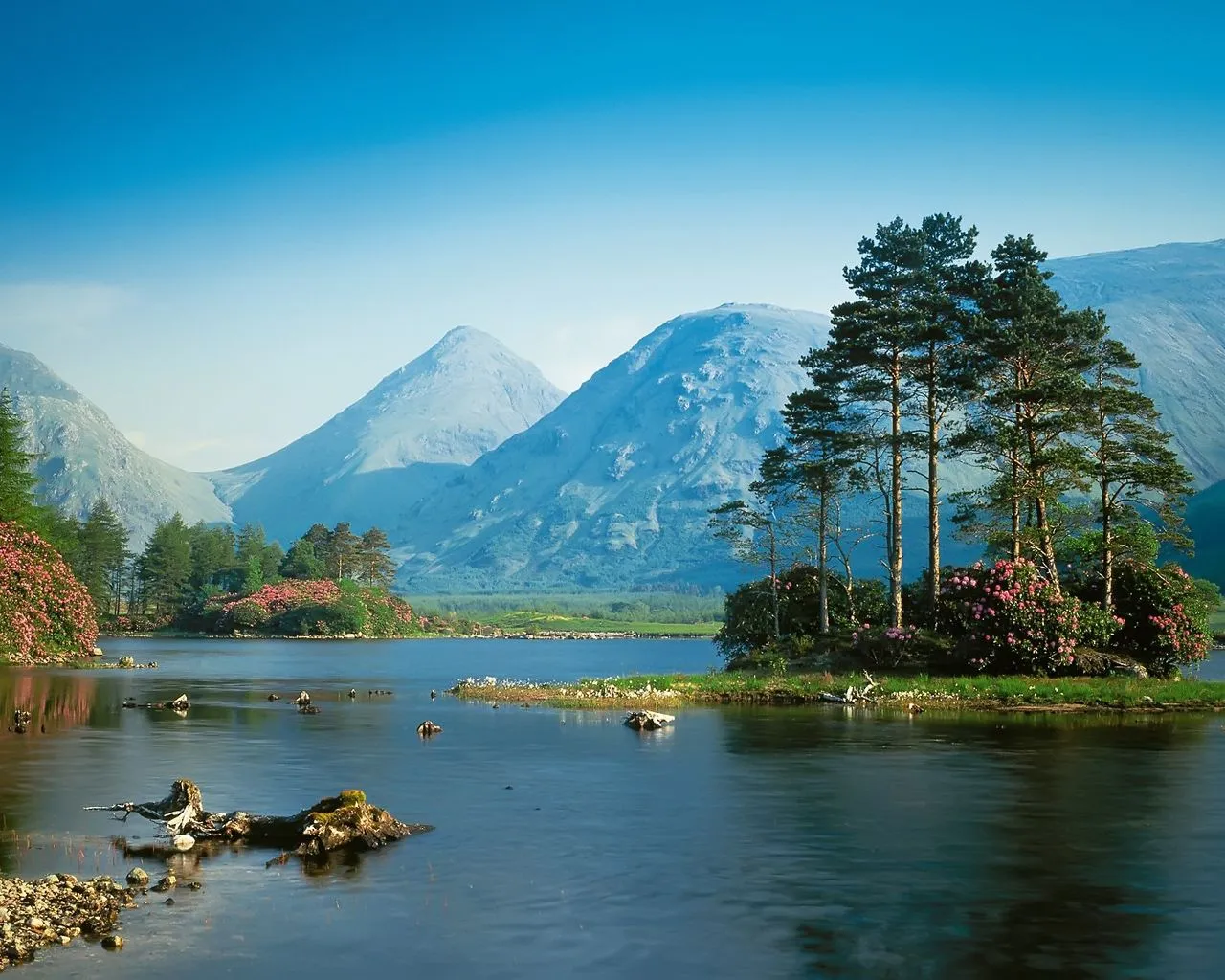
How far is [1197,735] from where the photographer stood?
137 feet

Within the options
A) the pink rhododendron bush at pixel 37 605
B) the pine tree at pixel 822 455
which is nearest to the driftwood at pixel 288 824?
the pine tree at pixel 822 455

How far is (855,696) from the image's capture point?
53.4 metres

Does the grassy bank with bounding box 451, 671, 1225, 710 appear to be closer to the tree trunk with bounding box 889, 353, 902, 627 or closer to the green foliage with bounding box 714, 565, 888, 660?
the tree trunk with bounding box 889, 353, 902, 627

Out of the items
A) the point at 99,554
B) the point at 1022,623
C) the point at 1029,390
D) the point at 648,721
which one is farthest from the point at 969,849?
the point at 99,554

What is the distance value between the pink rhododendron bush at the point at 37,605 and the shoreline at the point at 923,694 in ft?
122

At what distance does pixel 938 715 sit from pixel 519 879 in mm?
32062

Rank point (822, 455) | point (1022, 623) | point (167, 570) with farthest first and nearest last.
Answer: point (167, 570)
point (822, 455)
point (1022, 623)

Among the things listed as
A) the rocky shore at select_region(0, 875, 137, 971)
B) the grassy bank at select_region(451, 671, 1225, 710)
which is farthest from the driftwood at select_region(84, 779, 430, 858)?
the grassy bank at select_region(451, 671, 1225, 710)

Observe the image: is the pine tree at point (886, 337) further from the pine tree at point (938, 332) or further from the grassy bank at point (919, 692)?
the grassy bank at point (919, 692)

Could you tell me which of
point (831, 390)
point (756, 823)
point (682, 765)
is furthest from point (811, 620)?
point (756, 823)

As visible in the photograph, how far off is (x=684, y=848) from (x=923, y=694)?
32.1m

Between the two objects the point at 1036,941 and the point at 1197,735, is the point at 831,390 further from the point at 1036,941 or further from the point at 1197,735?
the point at 1036,941

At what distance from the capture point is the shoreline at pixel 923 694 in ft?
166

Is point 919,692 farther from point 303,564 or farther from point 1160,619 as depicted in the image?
point 303,564
